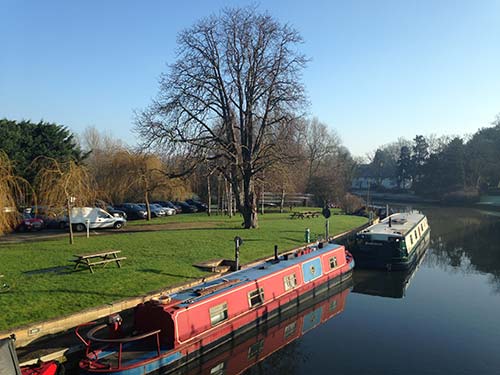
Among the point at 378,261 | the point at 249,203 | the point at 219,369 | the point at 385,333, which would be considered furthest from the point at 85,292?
the point at 249,203

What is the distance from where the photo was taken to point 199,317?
11.7m

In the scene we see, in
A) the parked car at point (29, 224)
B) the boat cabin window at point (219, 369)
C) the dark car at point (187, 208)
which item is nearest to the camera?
the boat cabin window at point (219, 369)

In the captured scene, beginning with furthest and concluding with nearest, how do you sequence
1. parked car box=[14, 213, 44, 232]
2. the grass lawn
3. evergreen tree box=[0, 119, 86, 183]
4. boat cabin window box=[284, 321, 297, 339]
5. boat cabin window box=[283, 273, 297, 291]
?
evergreen tree box=[0, 119, 86, 183] → parked car box=[14, 213, 44, 232] → boat cabin window box=[283, 273, 297, 291] → boat cabin window box=[284, 321, 297, 339] → the grass lawn

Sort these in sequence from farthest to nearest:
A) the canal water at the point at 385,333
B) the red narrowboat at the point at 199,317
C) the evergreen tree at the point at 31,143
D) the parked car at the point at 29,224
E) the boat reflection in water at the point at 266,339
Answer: the evergreen tree at the point at 31,143, the parked car at the point at 29,224, the canal water at the point at 385,333, the boat reflection in water at the point at 266,339, the red narrowboat at the point at 199,317

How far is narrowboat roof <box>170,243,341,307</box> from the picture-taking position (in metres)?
12.2

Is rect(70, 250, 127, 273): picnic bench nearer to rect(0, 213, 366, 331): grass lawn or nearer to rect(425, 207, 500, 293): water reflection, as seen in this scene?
rect(0, 213, 366, 331): grass lawn

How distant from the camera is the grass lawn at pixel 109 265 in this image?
12.0 m

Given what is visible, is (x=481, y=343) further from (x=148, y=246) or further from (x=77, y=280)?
(x=148, y=246)

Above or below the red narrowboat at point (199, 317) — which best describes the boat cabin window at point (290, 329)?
below

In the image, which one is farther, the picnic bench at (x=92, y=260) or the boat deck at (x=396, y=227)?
the boat deck at (x=396, y=227)

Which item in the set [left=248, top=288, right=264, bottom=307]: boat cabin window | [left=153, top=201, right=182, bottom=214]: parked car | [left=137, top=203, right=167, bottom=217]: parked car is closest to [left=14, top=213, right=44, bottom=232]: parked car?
[left=137, top=203, right=167, bottom=217]: parked car

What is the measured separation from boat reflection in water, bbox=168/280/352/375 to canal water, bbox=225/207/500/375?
21 cm

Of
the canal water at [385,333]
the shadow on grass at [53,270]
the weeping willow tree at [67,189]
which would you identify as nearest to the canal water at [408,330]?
the canal water at [385,333]

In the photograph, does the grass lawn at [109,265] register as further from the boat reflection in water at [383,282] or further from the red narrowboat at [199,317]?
the boat reflection in water at [383,282]
